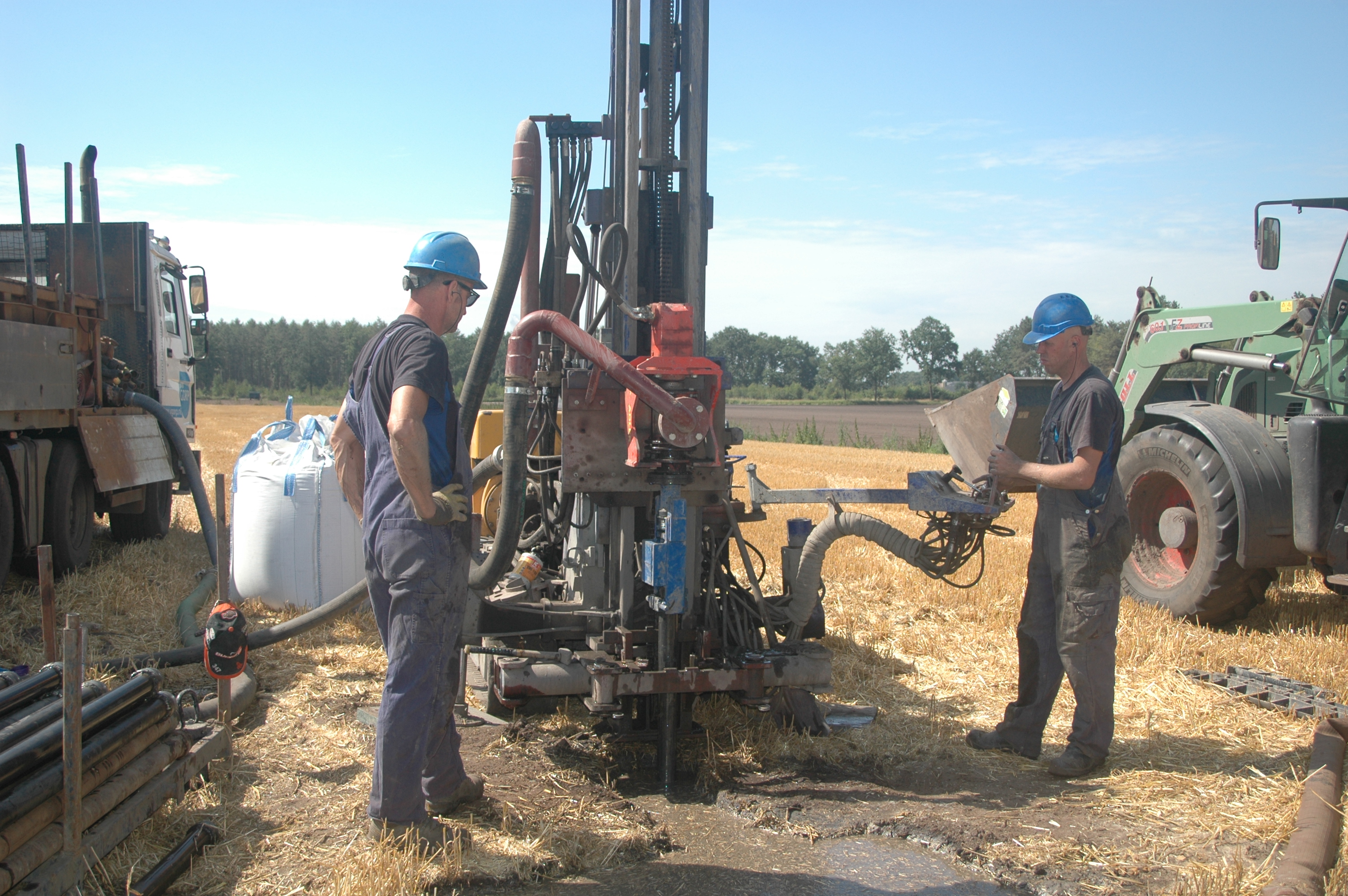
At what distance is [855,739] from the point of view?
185 inches

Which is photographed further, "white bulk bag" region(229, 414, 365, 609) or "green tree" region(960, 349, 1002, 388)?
"green tree" region(960, 349, 1002, 388)

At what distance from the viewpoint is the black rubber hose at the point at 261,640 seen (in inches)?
196

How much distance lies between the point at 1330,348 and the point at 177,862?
7088 mm

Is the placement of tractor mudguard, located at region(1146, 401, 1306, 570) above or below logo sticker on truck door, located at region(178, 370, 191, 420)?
below

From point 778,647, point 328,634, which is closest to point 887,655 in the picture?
point 778,647

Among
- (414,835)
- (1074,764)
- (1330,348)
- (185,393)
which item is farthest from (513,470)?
(185,393)

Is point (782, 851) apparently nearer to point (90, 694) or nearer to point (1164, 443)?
point (90, 694)

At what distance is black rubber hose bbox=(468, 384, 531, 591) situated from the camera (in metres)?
4.17

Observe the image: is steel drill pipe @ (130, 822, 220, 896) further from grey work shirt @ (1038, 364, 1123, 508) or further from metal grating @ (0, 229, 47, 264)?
metal grating @ (0, 229, 47, 264)

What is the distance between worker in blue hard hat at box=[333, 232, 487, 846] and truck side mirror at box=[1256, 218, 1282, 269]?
570 centimetres

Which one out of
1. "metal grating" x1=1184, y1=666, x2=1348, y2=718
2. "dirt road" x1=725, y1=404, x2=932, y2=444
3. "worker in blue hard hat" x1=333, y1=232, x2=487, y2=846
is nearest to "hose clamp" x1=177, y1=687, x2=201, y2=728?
"worker in blue hard hat" x1=333, y1=232, x2=487, y2=846

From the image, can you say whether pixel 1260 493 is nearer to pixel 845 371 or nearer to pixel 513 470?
pixel 513 470

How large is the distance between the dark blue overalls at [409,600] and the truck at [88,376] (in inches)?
141

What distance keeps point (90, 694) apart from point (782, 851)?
2544 millimetres
